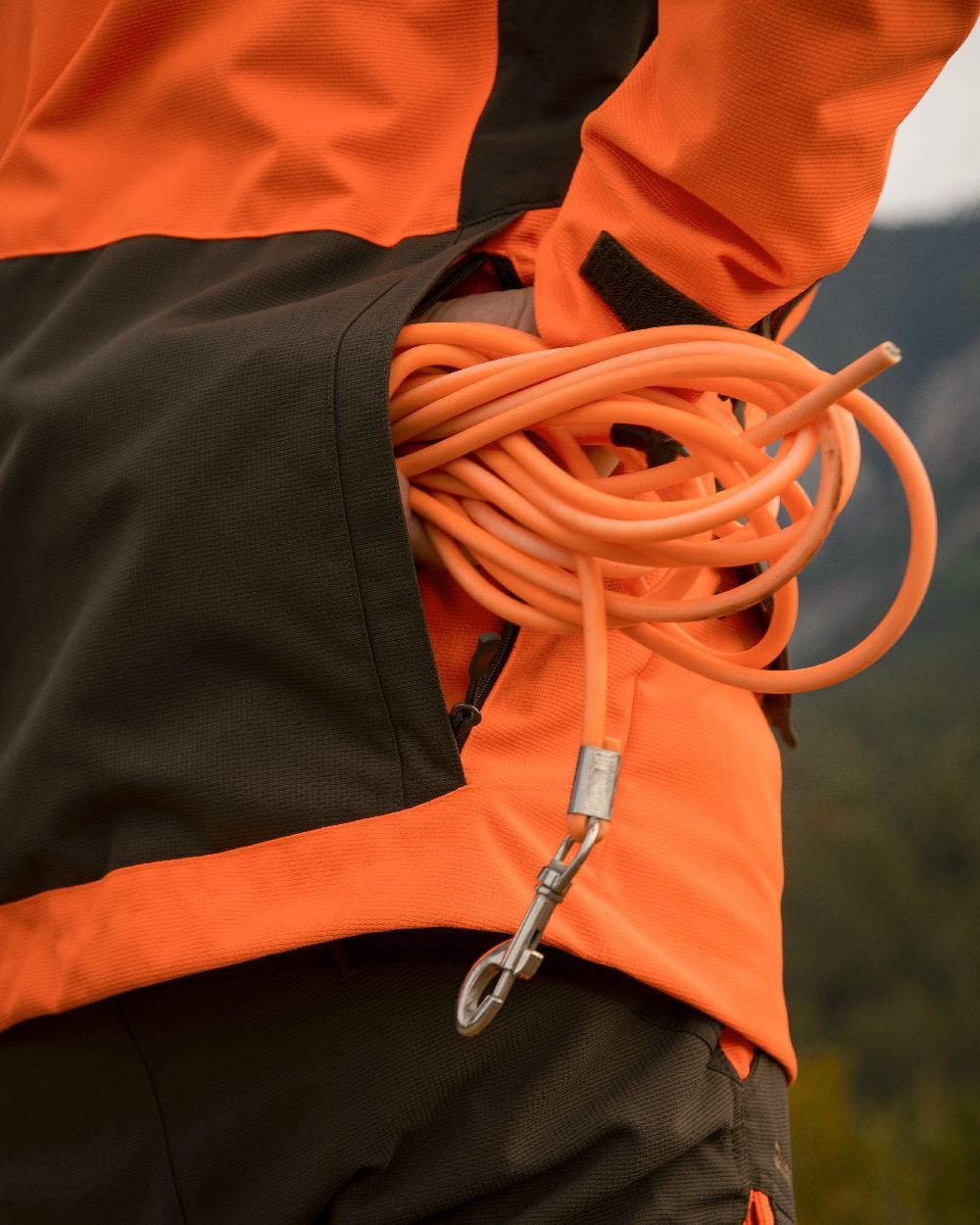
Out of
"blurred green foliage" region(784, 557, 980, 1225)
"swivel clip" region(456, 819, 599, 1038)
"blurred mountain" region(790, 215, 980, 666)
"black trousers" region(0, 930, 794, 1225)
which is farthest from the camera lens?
"blurred green foliage" region(784, 557, 980, 1225)

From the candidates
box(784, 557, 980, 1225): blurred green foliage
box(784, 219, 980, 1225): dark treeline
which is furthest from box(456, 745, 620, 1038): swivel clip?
box(784, 557, 980, 1225): blurred green foliage

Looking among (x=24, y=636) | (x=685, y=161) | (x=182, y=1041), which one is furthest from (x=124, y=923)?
(x=685, y=161)

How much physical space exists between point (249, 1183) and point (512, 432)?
453 millimetres

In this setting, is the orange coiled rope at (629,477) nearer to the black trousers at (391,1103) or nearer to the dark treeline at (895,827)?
the black trousers at (391,1103)

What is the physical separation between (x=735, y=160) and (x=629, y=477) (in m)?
0.16

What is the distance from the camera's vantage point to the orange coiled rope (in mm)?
524

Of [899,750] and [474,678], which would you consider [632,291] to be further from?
[899,750]

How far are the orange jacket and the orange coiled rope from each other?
0.12 feet

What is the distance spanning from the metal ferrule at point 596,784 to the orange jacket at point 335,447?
95 millimetres

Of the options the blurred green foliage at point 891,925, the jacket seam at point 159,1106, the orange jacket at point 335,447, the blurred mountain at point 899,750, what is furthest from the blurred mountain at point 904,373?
the jacket seam at point 159,1106

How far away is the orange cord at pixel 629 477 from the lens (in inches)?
20.6

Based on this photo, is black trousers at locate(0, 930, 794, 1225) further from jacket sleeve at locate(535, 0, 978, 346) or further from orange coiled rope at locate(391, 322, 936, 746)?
jacket sleeve at locate(535, 0, 978, 346)

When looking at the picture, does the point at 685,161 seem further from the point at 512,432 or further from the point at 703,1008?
the point at 703,1008

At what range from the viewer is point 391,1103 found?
0.62 metres
